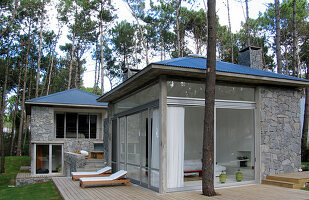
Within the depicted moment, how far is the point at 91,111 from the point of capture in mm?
17328

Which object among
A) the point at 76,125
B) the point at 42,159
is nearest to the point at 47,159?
the point at 42,159

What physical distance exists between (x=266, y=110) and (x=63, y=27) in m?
22.3

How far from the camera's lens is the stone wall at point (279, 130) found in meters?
8.23

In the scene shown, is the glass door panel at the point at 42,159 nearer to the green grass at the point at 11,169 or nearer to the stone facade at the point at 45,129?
the stone facade at the point at 45,129

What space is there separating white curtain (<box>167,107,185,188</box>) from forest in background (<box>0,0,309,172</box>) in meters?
14.8

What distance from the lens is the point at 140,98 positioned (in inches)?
342

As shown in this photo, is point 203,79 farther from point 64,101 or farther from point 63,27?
point 63,27

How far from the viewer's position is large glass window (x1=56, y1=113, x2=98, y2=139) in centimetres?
1677

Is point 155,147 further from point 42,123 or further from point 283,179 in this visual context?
point 42,123

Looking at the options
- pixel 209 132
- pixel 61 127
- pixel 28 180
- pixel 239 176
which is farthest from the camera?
pixel 61 127

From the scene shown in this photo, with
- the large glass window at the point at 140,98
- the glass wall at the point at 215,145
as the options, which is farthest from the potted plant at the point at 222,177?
the large glass window at the point at 140,98

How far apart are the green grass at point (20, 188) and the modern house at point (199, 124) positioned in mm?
2486

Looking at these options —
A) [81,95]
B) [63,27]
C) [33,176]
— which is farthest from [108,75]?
[33,176]

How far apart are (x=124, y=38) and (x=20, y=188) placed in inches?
749
